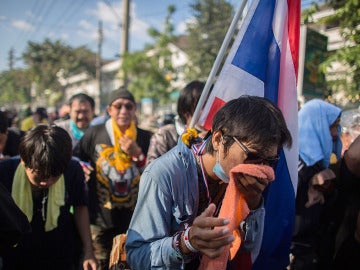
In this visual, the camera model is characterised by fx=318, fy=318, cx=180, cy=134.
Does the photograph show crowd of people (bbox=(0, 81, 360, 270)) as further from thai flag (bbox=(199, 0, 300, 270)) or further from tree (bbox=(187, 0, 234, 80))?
tree (bbox=(187, 0, 234, 80))

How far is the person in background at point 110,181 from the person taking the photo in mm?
2947

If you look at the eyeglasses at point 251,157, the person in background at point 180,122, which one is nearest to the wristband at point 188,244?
the eyeglasses at point 251,157

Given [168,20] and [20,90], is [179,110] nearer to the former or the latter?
[168,20]

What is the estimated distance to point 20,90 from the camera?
49312mm

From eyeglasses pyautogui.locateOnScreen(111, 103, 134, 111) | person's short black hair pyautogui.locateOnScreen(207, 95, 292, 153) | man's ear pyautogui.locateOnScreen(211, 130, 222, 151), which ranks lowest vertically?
man's ear pyautogui.locateOnScreen(211, 130, 222, 151)

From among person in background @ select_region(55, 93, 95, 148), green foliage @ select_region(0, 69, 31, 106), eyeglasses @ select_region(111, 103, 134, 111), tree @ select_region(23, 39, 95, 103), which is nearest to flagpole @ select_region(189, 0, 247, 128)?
eyeglasses @ select_region(111, 103, 134, 111)

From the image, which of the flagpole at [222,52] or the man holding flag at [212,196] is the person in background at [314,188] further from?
the flagpole at [222,52]

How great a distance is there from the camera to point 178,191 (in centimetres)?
143

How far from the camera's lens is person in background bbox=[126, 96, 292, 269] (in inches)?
50.9

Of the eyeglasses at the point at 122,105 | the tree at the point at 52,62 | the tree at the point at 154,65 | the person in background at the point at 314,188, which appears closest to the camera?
the person in background at the point at 314,188

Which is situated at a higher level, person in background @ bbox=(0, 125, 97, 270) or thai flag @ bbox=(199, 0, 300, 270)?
thai flag @ bbox=(199, 0, 300, 270)

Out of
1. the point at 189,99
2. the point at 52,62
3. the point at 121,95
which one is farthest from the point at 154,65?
the point at 52,62

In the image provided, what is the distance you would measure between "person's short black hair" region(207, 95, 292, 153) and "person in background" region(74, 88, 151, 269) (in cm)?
168

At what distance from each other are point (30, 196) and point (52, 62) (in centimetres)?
3824
